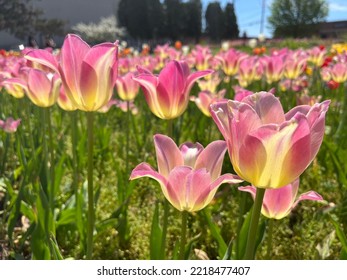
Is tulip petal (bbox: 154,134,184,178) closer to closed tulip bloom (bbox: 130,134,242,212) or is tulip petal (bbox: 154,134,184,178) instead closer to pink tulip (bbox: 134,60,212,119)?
closed tulip bloom (bbox: 130,134,242,212)

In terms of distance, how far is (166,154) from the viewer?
29.5 inches

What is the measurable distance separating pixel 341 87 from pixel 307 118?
3799mm

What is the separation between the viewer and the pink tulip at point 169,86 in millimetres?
930

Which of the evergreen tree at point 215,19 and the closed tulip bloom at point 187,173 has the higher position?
the evergreen tree at point 215,19

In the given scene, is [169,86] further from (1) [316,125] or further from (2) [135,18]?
(2) [135,18]

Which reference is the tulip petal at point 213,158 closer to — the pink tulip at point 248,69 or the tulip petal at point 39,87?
the tulip petal at point 39,87

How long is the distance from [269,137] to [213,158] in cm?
18

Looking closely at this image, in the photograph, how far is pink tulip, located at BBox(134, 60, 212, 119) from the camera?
0.93 m

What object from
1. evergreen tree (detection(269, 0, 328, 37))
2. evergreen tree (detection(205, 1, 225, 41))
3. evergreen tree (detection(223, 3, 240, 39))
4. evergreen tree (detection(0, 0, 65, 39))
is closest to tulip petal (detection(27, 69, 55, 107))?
evergreen tree (detection(0, 0, 65, 39))

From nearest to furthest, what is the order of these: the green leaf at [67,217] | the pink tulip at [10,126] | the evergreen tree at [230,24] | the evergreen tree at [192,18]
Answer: the green leaf at [67,217], the pink tulip at [10,126], the evergreen tree at [230,24], the evergreen tree at [192,18]

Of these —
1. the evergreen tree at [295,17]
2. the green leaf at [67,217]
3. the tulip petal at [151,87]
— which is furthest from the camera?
the evergreen tree at [295,17]

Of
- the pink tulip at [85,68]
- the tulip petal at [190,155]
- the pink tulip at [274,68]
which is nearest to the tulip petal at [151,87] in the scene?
the pink tulip at [85,68]
